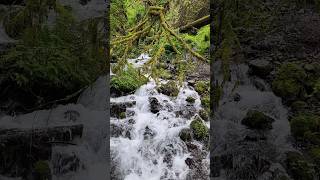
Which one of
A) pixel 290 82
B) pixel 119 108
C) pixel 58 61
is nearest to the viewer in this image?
pixel 58 61


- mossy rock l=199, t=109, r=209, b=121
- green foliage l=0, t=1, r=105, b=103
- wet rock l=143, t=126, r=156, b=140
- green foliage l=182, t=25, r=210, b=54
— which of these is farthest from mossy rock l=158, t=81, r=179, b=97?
green foliage l=182, t=25, r=210, b=54

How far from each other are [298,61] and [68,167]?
580cm

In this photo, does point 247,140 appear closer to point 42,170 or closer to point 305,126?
point 305,126

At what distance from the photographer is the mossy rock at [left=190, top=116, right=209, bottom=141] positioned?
7094 mm

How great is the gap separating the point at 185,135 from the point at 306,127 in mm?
2245

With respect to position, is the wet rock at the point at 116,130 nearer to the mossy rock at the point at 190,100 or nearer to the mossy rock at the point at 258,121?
the mossy rock at the point at 190,100

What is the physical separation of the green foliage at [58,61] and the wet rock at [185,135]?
1.81 m

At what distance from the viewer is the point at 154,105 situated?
25.1 feet

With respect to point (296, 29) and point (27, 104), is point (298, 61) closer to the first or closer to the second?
point (296, 29)

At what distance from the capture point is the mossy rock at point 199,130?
7.09 meters

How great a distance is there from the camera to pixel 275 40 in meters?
9.54

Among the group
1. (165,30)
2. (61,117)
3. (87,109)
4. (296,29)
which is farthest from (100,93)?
(296,29)

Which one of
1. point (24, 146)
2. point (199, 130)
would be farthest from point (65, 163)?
point (199, 130)

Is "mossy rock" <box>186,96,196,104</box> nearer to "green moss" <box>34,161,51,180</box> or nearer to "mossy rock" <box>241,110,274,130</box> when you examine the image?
"mossy rock" <box>241,110,274,130</box>
